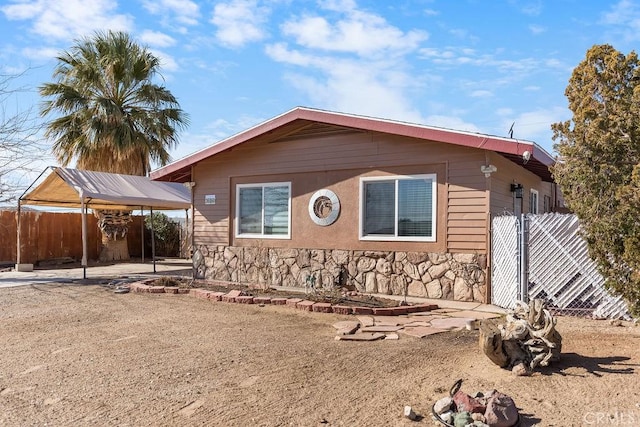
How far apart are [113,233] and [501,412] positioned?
1676 cm

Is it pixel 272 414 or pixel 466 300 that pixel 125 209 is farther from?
pixel 272 414

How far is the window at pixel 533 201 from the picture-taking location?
12.1 meters

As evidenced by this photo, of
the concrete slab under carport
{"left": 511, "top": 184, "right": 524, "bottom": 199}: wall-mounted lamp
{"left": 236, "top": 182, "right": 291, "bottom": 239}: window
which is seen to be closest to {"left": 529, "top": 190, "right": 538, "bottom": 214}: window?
{"left": 511, "top": 184, "right": 524, "bottom": 199}: wall-mounted lamp

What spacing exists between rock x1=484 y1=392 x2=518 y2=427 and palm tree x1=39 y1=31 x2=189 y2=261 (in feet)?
52.1

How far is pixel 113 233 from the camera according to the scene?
57.8 feet

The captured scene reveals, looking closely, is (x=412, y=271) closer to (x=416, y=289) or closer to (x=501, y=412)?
(x=416, y=289)

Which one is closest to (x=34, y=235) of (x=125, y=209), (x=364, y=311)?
(x=125, y=209)

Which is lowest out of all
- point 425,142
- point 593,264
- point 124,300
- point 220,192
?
point 124,300

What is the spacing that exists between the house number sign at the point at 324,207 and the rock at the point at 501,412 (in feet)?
22.9

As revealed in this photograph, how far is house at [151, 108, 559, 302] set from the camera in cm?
880

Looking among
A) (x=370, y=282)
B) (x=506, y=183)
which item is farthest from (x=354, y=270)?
(x=506, y=183)

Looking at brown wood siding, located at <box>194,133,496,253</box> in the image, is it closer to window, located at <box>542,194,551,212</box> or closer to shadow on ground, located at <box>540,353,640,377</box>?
shadow on ground, located at <box>540,353,640,377</box>

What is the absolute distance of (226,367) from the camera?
4781 millimetres

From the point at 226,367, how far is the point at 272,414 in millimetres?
1309
